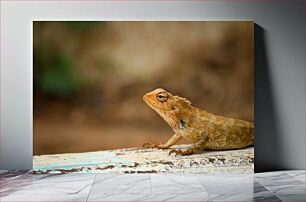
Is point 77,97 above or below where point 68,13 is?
below

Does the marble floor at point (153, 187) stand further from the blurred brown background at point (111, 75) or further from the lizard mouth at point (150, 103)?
the lizard mouth at point (150, 103)

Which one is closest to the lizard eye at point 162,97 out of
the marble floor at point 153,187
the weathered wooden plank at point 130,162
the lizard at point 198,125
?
the lizard at point 198,125

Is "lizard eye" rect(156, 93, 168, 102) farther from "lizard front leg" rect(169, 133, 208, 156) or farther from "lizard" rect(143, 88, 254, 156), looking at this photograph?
"lizard front leg" rect(169, 133, 208, 156)

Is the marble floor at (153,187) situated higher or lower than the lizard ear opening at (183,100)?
lower

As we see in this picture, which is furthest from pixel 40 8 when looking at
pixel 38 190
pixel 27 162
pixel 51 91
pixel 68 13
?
pixel 38 190

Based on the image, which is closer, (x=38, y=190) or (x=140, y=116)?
(x=38, y=190)

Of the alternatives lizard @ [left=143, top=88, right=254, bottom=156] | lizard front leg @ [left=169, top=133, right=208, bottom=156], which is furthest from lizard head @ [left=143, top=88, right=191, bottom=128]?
lizard front leg @ [left=169, top=133, right=208, bottom=156]

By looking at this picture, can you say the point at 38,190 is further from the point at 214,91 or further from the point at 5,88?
the point at 214,91
